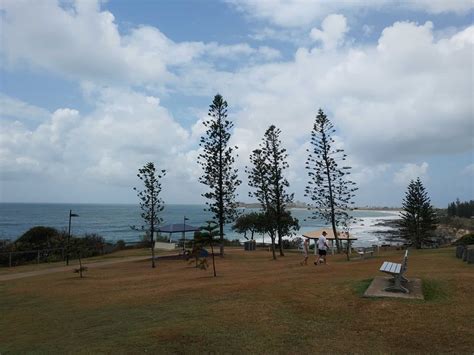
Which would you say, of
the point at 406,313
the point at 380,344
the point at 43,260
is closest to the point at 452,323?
the point at 406,313

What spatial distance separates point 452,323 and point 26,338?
7.56 m

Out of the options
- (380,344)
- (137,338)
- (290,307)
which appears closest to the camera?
(380,344)

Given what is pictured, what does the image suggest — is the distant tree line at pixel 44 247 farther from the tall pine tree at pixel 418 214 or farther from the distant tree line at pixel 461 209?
the distant tree line at pixel 461 209

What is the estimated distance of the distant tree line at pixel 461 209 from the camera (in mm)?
107688

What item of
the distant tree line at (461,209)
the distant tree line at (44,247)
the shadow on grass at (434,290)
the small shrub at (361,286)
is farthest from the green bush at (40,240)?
the distant tree line at (461,209)

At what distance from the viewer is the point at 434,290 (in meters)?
9.35

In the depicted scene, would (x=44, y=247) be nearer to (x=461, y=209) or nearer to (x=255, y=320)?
(x=255, y=320)

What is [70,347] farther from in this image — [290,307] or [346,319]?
[346,319]

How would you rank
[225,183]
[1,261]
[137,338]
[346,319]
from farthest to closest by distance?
[225,183], [1,261], [346,319], [137,338]

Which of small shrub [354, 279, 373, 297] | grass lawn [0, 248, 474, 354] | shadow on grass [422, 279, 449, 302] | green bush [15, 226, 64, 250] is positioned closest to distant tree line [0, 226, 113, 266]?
green bush [15, 226, 64, 250]

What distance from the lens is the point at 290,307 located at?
8.65 m

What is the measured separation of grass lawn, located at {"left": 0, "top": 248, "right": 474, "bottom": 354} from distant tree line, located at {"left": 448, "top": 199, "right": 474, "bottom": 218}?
10900 centimetres

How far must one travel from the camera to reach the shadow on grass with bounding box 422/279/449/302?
28.8ft

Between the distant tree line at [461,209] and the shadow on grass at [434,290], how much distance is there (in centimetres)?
10945
